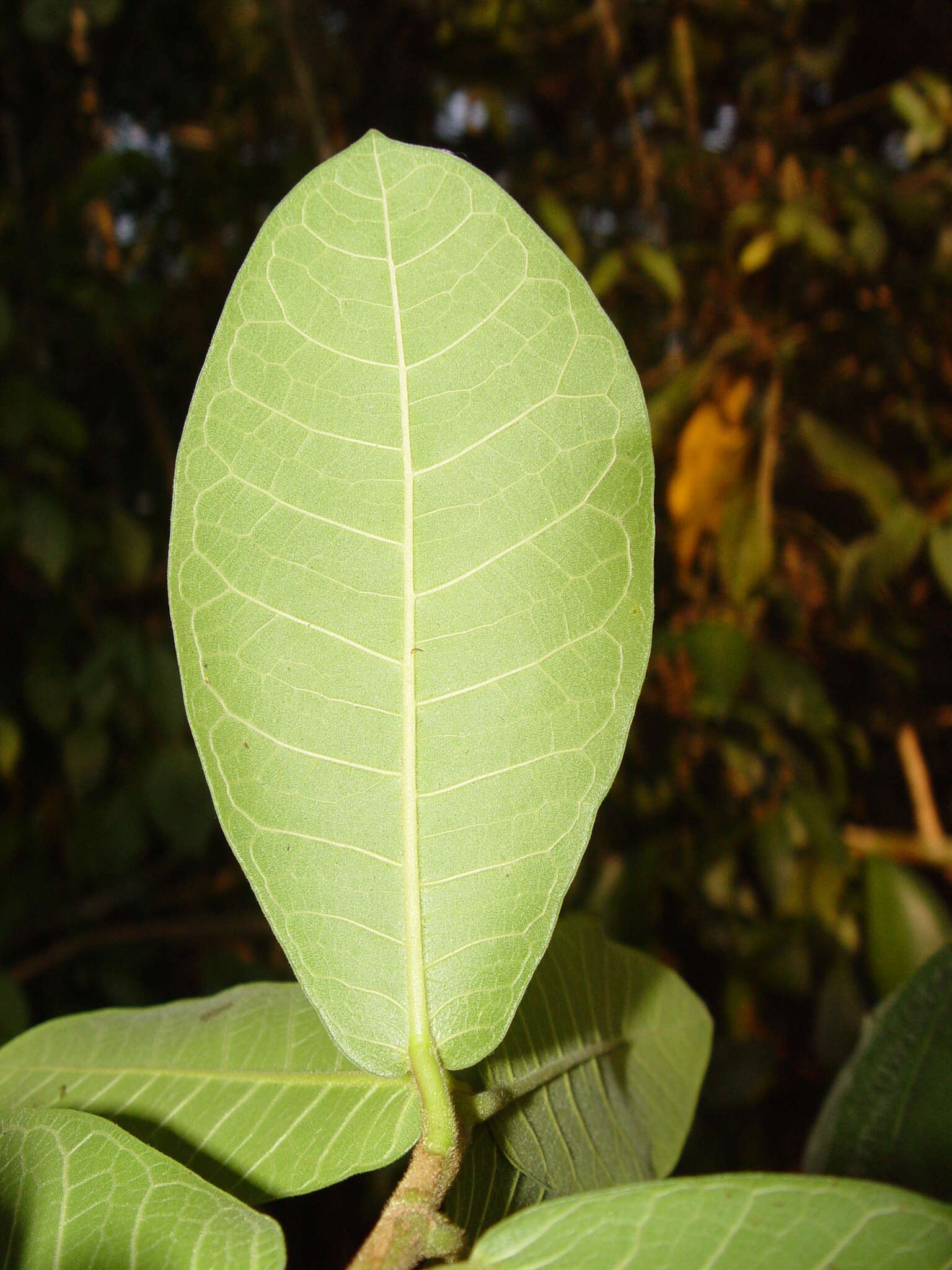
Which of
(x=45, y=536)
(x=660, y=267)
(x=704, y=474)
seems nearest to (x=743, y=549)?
(x=704, y=474)

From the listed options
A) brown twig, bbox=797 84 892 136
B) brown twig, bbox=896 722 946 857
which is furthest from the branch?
brown twig, bbox=797 84 892 136

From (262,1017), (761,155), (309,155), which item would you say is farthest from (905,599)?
(262,1017)

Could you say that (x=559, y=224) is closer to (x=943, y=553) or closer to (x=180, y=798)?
(x=943, y=553)

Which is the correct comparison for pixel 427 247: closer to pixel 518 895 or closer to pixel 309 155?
pixel 518 895

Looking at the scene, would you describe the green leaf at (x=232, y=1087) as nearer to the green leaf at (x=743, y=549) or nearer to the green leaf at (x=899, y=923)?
the green leaf at (x=899, y=923)

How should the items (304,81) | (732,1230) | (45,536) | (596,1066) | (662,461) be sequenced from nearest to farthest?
(732,1230) → (596,1066) → (304,81) → (45,536) → (662,461)

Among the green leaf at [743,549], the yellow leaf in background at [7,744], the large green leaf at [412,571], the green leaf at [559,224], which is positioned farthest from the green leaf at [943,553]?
the yellow leaf in background at [7,744]

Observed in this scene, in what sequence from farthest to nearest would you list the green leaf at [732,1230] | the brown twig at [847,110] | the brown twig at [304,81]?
the brown twig at [847,110] → the brown twig at [304,81] → the green leaf at [732,1230]
